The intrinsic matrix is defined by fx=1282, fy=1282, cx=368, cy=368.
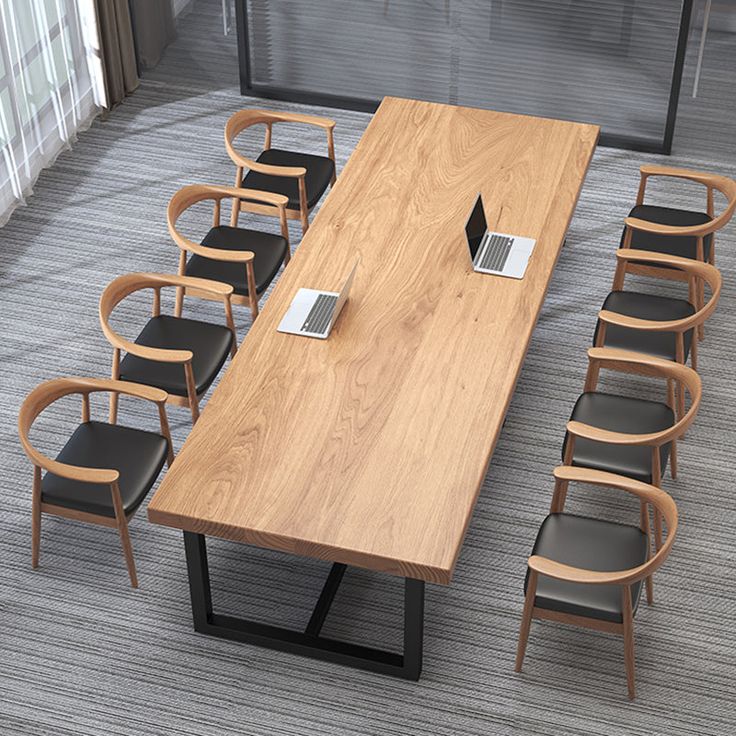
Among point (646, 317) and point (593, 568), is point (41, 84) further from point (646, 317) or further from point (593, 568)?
Answer: point (593, 568)

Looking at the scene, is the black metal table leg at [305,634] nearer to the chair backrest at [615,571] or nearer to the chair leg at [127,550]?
the chair leg at [127,550]

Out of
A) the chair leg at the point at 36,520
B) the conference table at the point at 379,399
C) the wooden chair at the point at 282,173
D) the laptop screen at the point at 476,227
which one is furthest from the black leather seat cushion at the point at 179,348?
the laptop screen at the point at 476,227

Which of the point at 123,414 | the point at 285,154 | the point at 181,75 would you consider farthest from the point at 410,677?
the point at 181,75

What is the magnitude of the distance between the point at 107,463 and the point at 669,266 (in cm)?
268

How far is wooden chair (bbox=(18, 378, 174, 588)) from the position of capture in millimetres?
4602

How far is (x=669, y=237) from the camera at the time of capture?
5.96m

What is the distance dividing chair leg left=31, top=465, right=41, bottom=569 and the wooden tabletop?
23.6 inches

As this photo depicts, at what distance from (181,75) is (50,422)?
129 inches

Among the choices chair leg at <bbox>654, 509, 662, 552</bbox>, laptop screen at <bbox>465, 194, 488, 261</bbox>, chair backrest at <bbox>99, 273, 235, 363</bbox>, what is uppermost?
laptop screen at <bbox>465, 194, 488, 261</bbox>

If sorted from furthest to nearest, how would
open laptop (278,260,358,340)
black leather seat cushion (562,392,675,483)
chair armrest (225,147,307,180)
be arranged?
chair armrest (225,147,307,180) → open laptop (278,260,358,340) → black leather seat cushion (562,392,675,483)

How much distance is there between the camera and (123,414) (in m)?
5.65

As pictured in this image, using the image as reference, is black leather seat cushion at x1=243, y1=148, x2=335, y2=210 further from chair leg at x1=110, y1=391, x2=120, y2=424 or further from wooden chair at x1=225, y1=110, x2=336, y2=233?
chair leg at x1=110, y1=391, x2=120, y2=424

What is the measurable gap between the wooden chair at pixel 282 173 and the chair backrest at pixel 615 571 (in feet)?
7.66

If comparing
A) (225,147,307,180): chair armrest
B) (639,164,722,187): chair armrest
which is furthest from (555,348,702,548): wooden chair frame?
(225,147,307,180): chair armrest
